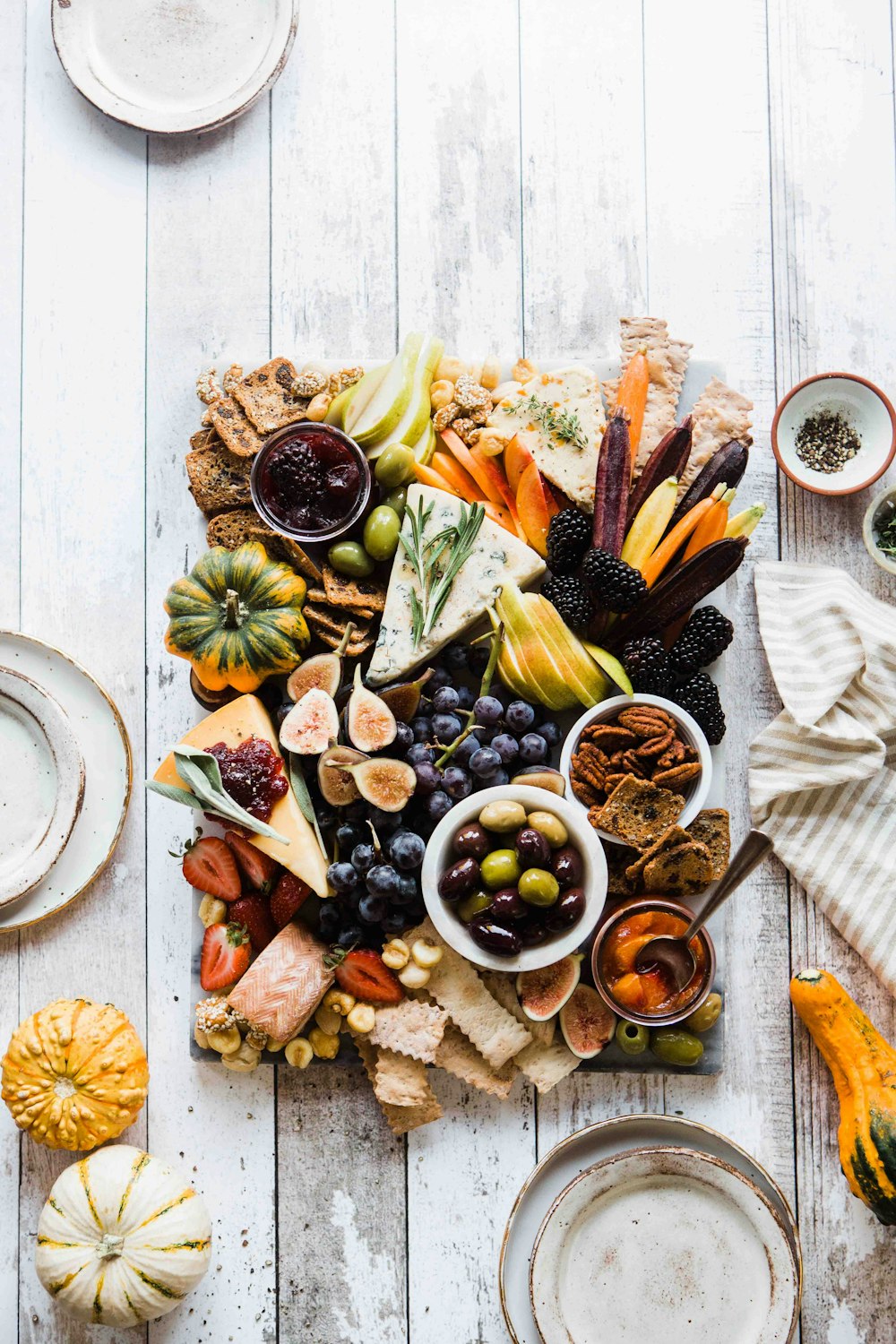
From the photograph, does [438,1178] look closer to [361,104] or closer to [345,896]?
[345,896]

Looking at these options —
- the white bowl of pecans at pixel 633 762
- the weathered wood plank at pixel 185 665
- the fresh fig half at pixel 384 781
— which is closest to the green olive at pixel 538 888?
the white bowl of pecans at pixel 633 762

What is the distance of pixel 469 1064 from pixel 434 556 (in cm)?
94

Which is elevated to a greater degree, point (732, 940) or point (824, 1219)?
point (732, 940)

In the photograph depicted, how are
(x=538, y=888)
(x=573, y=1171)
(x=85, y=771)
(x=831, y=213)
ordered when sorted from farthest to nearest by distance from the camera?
(x=831, y=213), (x=85, y=771), (x=573, y=1171), (x=538, y=888)

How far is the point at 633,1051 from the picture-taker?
2.12m

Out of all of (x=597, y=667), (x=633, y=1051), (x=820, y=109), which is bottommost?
(x=633, y=1051)

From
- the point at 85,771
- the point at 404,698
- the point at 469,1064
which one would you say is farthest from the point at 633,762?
the point at 85,771

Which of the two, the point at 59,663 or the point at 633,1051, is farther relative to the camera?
the point at 59,663

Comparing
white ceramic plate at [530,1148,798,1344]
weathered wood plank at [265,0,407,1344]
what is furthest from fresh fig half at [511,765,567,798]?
weathered wood plank at [265,0,407,1344]

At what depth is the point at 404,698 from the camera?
2.07 meters

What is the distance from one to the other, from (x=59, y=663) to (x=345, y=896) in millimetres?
758

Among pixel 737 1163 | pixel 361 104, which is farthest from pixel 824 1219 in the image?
pixel 361 104

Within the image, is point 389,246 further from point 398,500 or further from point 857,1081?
point 857,1081

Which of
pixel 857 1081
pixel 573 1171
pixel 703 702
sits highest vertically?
pixel 703 702
